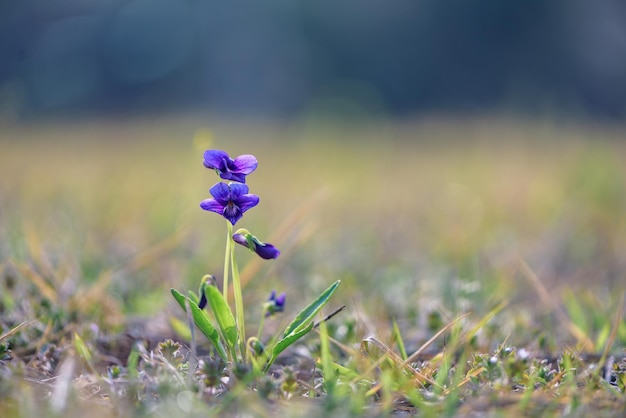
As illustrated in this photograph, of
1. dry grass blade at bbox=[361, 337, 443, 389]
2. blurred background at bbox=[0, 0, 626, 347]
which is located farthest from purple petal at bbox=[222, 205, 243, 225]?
blurred background at bbox=[0, 0, 626, 347]

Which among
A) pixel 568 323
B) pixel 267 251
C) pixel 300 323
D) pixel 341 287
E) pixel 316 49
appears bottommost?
pixel 316 49

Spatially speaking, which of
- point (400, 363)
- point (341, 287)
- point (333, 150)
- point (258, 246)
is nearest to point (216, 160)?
point (258, 246)

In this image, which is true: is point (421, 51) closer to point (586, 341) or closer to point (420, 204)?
point (420, 204)

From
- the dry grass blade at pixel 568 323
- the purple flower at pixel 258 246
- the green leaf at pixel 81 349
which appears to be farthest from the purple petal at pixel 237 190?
the dry grass blade at pixel 568 323

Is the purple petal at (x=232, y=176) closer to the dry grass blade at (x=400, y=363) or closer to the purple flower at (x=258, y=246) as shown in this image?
the purple flower at (x=258, y=246)

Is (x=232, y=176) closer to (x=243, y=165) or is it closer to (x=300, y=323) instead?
(x=243, y=165)

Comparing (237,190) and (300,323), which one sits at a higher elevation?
(237,190)
